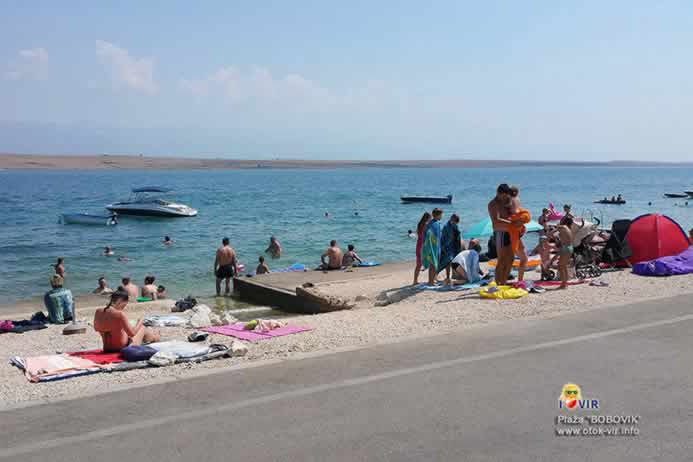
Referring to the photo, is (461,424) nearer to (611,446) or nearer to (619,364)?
(611,446)

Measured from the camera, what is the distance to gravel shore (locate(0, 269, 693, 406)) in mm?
7168

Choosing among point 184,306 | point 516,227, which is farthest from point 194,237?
point 516,227

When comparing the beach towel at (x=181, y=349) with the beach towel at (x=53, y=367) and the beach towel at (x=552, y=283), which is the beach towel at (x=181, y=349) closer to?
the beach towel at (x=53, y=367)

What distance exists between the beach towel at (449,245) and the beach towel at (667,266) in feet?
11.8

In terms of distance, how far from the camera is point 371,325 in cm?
960

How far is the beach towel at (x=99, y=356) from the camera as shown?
7926 mm

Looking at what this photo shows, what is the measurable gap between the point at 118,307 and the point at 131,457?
12.1ft

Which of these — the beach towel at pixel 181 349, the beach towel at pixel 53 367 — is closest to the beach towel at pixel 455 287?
the beach towel at pixel 181 349

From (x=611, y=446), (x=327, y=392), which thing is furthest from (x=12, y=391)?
(x=611, y=446)

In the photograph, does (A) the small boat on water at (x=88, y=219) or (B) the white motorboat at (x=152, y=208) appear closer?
(A) the small boat on water at (x=88, y=219)

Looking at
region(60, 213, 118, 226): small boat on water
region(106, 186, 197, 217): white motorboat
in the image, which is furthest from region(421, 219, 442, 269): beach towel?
region(106, 186, 197, 217): white motorboat

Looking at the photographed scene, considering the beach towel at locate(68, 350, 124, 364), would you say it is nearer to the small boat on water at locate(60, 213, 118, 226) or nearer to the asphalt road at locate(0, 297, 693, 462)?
the asphalt road at locate(0, 297, 693, 462)

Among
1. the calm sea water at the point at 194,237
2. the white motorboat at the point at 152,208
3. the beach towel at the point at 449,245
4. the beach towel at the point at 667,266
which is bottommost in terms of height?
the calm sea water at the point at 194,237

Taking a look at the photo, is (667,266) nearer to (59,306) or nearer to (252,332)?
(252,332)
